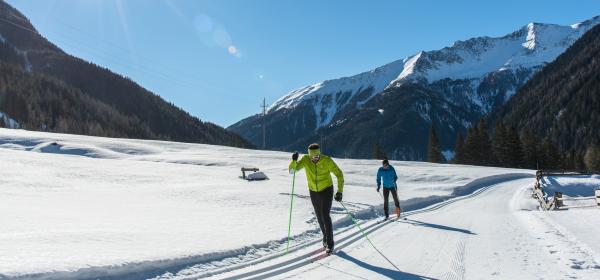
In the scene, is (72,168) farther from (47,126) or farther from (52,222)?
(47,126)

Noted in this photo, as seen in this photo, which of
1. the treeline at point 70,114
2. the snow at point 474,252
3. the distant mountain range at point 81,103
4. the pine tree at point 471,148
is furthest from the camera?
the distant mountain range at point 81,103

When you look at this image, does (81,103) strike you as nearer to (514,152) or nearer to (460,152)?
(460,152)

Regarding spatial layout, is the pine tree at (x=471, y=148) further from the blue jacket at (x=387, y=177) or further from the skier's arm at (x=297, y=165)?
the skier's arm at (x=297, y=165)

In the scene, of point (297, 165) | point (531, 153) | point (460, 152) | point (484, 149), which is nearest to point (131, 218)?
point (297, 165)

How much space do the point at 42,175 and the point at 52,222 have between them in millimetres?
11398

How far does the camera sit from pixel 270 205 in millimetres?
16281

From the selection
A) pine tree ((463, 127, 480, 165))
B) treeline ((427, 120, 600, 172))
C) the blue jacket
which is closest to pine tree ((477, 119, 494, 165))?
treeline ((427, 120, 600, 172))

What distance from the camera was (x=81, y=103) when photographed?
149375 millimetres

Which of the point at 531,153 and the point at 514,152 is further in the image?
the point at 531,153

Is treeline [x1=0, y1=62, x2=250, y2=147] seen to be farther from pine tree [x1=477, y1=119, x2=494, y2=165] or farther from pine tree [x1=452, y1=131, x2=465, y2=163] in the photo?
pine tree [x1=477, y1=119, x2=494, y2=165]

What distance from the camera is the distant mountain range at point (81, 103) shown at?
128738mm

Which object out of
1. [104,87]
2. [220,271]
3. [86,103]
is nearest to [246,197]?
[220,271]

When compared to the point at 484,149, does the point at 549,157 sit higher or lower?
lower

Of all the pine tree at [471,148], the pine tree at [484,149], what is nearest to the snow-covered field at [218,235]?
the pine tree at [471,148]
